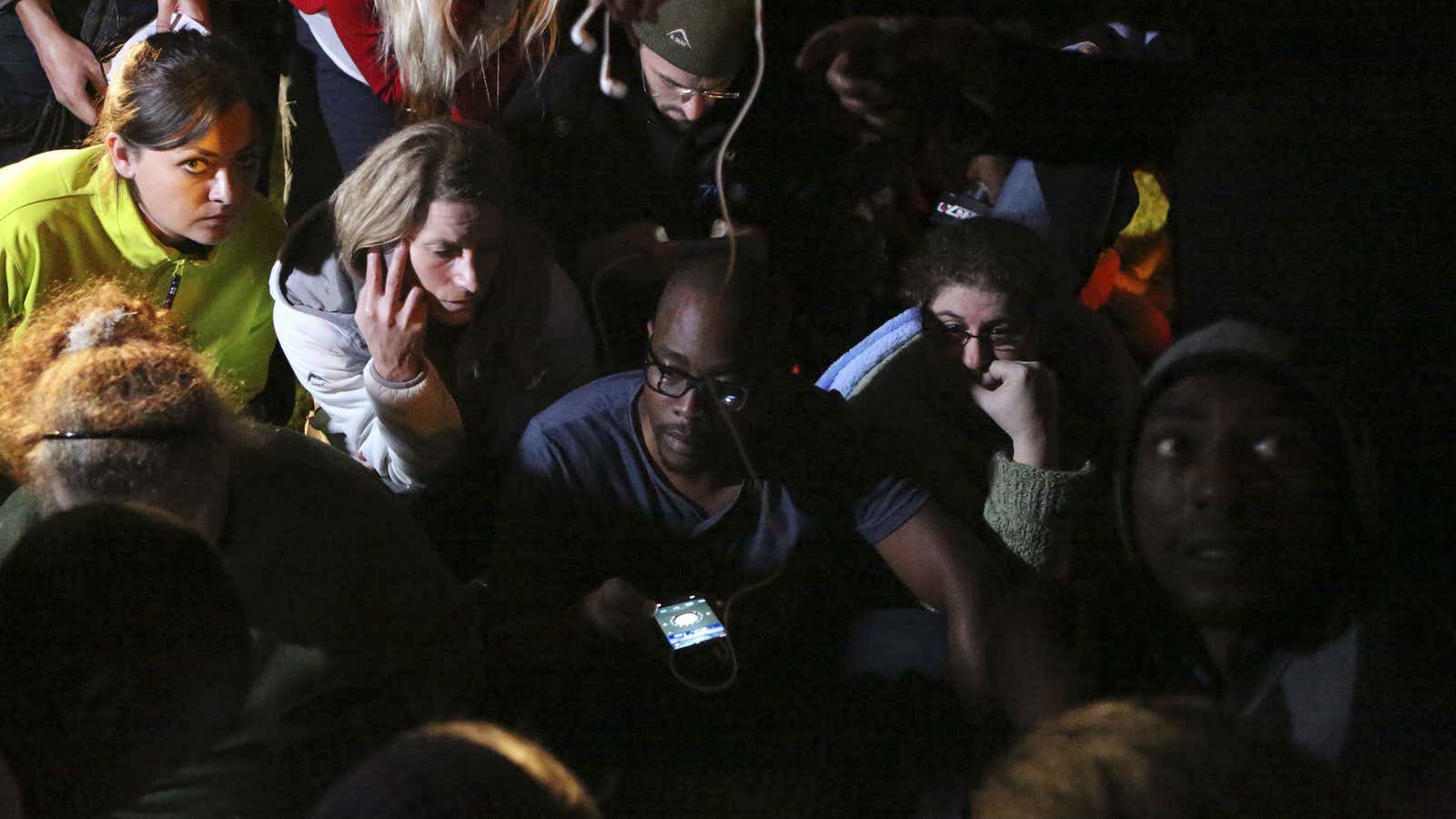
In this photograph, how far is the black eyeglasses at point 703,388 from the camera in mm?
1752

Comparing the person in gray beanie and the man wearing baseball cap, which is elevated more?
the man wearing baseball cap

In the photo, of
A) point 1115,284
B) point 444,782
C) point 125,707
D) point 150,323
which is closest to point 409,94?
point 150,323

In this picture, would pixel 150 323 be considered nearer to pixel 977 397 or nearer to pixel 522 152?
pixel 522 152

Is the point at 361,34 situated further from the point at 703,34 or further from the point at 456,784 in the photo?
the point at 456,784

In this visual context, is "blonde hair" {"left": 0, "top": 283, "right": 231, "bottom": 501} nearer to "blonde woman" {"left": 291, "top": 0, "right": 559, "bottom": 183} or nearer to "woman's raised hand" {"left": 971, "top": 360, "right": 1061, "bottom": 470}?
"blonde woman" {"left": 291, "top": 0, "right": 559, "bottom": 183}

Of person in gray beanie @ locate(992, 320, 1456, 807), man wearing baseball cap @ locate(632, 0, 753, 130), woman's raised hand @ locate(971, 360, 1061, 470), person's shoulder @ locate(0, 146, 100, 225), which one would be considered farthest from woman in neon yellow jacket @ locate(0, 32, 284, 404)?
person in gray beanie @ locate(992, 320, 1456, 807)

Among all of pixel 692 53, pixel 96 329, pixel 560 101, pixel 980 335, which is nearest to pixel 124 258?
pixel 96 329

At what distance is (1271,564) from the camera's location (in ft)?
4.44

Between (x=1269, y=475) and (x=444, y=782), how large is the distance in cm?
88

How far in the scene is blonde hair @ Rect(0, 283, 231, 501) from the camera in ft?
4.61

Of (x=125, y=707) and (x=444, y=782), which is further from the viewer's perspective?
(x=125, y=707)

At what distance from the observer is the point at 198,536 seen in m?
1.39

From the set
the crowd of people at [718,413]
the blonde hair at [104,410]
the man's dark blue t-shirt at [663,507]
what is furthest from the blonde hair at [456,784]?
the man's dark blue t-shirt at [663,507]

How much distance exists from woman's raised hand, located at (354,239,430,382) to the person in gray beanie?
0.98 metres
